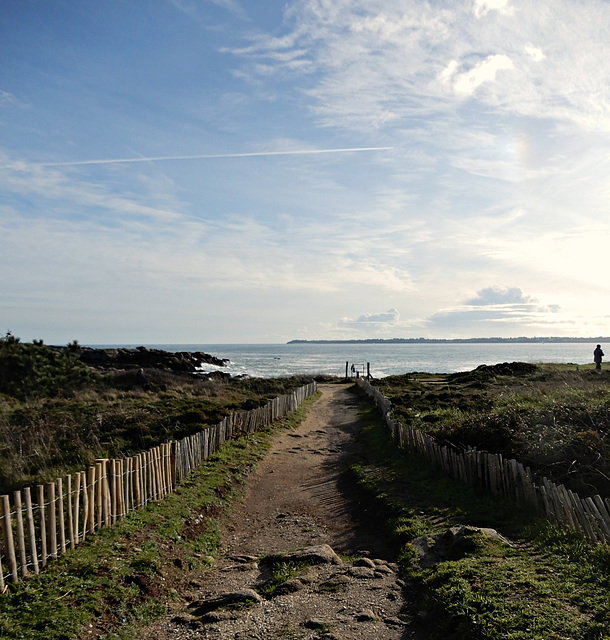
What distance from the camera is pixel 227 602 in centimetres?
629

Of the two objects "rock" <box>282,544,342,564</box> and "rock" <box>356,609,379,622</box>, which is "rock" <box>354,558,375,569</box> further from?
"rock" <box>356,609,379,622</box>

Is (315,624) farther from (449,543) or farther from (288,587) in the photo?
(449,543)

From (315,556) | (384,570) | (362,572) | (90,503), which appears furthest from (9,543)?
(384,570)

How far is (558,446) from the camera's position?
11.1m

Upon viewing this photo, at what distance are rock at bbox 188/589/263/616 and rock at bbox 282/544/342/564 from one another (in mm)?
1252

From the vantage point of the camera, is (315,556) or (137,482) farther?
(137,482)

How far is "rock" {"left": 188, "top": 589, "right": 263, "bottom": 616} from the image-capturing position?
623 cm

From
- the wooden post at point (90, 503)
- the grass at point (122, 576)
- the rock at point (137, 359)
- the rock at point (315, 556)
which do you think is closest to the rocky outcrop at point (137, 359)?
the rock at point (137, 359)

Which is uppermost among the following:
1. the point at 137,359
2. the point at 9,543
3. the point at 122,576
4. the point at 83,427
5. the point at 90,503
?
the point at 137,359

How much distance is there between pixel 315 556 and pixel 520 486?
12.7 feet

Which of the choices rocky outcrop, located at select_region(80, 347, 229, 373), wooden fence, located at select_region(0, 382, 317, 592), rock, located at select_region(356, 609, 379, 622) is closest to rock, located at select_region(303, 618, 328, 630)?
rock, located at select_region(356, 609, 379, 622)

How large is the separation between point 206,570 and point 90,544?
5.49 ft

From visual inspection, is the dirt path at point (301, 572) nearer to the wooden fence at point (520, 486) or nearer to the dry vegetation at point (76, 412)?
the wooden fence at point (520, 486)

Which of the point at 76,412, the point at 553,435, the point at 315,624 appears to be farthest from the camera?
the point at 76,412
